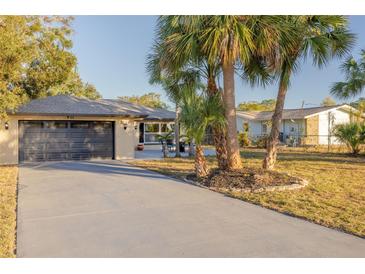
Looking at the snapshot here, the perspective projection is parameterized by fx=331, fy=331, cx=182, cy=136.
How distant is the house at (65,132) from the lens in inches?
635

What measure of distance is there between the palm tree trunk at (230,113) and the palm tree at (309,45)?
1328 millimetres

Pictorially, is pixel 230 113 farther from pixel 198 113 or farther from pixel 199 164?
pixel 199 164

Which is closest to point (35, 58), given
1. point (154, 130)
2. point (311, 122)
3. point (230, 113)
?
point (230, 113)

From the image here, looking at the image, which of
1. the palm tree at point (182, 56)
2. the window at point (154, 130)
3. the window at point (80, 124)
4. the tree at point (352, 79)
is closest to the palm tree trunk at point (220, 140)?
the palm tree at point (182, 56)

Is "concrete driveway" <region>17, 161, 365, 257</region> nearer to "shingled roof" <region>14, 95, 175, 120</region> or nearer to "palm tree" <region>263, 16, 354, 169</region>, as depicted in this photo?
"palm tree" <region>263, 16, 354, 169</region>

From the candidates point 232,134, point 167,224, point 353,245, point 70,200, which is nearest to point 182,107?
point 232,134

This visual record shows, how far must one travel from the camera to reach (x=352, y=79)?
57.9 feet

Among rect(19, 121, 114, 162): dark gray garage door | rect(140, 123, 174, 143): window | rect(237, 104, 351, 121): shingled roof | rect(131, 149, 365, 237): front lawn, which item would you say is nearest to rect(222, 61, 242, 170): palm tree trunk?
rect(131, 149, 365, 237): front lawn

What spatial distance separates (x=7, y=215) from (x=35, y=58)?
1169cm

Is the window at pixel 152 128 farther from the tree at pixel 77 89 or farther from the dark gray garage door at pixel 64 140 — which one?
the tree at pixel 77 89

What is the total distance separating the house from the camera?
16141 mm

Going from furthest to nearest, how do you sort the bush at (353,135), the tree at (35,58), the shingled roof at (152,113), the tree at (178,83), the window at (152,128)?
1. the window at (152,128)
2. the shingled roof at (152,113)
3. the bush at (353,135)
4. the tree at (35,58)
5. the tree at (178,83)
